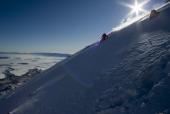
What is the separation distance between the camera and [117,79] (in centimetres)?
1759


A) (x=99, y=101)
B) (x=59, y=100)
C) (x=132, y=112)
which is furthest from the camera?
(x=59, y=100)

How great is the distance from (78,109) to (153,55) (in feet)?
22.0

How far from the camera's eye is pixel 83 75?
20750 mm

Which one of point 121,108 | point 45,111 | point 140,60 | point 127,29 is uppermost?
point 127,29

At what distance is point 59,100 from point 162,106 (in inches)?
341

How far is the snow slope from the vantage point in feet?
47.9

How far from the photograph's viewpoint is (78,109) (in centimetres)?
1675

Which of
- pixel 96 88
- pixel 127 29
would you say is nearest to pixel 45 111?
pixel 96 88

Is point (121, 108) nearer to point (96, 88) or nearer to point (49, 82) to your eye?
point (96, 88)

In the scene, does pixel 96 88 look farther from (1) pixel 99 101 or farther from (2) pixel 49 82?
(2) pixel 49 82

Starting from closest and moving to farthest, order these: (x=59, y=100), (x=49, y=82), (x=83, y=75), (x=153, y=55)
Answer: (x=153, y=55), (x=59, y=100), (x=83, y=75), (x=49, y=82)

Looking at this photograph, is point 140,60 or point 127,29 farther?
point 127,29

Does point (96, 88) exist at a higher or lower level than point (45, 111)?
higher

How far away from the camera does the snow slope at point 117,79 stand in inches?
575
